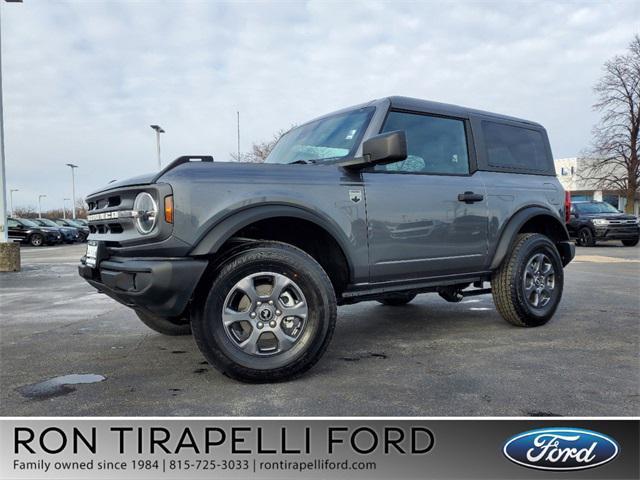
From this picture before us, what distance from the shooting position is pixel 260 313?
10.4ft

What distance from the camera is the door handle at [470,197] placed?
4211 mm

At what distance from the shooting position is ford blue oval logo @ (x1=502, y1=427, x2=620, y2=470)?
83.3 inches

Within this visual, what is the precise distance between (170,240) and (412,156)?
2068 mm

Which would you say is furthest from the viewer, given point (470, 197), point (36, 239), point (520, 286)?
point (36, 239)

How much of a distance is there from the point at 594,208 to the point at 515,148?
14.6 metres

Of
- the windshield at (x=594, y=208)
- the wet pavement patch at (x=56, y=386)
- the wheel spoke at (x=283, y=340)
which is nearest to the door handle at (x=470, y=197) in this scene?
the wheel spoke at (x=283, y=340)

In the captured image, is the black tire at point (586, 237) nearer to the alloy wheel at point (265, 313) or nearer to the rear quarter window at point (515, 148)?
the rear quarter window at point (515, 148)

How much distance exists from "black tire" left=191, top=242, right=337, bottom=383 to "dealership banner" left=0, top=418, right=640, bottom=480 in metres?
0.71

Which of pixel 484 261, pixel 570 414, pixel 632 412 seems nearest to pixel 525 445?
pixel 570 414

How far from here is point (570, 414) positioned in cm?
263

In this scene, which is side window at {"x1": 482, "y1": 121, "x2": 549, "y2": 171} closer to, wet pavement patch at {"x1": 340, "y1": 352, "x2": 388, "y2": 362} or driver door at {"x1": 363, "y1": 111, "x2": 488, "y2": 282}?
driver door at {"x1": 363, "y1": 111, "x2": 488, "y2": 282}

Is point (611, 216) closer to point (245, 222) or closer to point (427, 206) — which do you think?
point (427, 206)

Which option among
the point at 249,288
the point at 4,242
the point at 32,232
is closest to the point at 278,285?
the point at 249,288

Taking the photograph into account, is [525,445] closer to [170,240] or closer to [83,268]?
[170,240]
